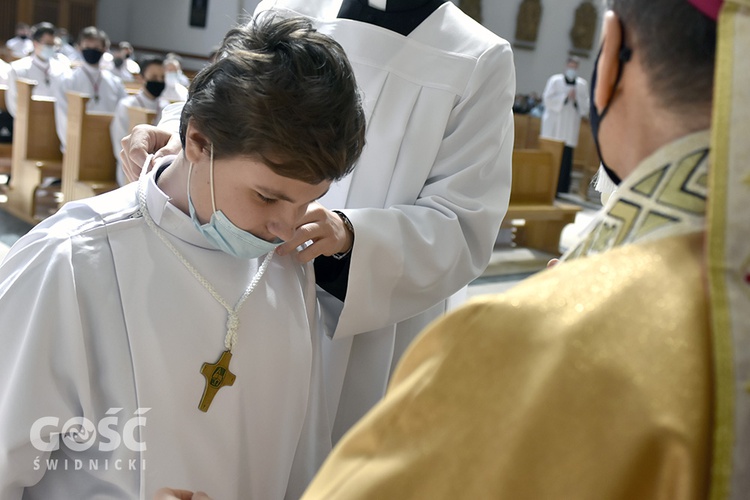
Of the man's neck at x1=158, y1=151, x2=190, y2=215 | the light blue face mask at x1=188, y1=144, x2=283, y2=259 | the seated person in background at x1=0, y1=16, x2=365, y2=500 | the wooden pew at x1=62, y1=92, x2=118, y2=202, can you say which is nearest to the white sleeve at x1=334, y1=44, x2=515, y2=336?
the seated person in background at x1=0, y1=16, x2=365, y2=500

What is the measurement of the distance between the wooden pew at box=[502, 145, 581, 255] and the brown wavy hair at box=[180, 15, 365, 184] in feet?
22.1

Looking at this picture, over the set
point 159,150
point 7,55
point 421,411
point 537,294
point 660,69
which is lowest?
point 7,55

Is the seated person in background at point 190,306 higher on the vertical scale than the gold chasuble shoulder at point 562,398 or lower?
lower

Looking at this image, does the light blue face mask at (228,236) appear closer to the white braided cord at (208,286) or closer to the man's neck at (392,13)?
the white braided cord at (208,286)

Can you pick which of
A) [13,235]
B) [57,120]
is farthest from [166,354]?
[57,120]

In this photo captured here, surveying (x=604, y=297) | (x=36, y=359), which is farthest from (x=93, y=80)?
(x=604, y=297)

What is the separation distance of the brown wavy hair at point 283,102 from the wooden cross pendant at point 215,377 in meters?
0.42

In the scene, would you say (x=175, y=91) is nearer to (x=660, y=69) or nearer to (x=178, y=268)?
(x=178, y=268)

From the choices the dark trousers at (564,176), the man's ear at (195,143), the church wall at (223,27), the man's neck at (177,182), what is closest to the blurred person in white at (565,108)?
the dark trousers at (564,176)

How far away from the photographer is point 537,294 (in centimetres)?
77

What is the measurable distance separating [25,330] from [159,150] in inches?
23.3

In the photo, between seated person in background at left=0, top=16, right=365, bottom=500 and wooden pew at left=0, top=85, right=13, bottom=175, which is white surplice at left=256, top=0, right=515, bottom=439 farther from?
wooden pew at left=0, top=85, right=13, bottom=175

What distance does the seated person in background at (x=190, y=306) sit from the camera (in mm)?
1591

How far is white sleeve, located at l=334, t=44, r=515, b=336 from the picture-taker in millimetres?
1921
